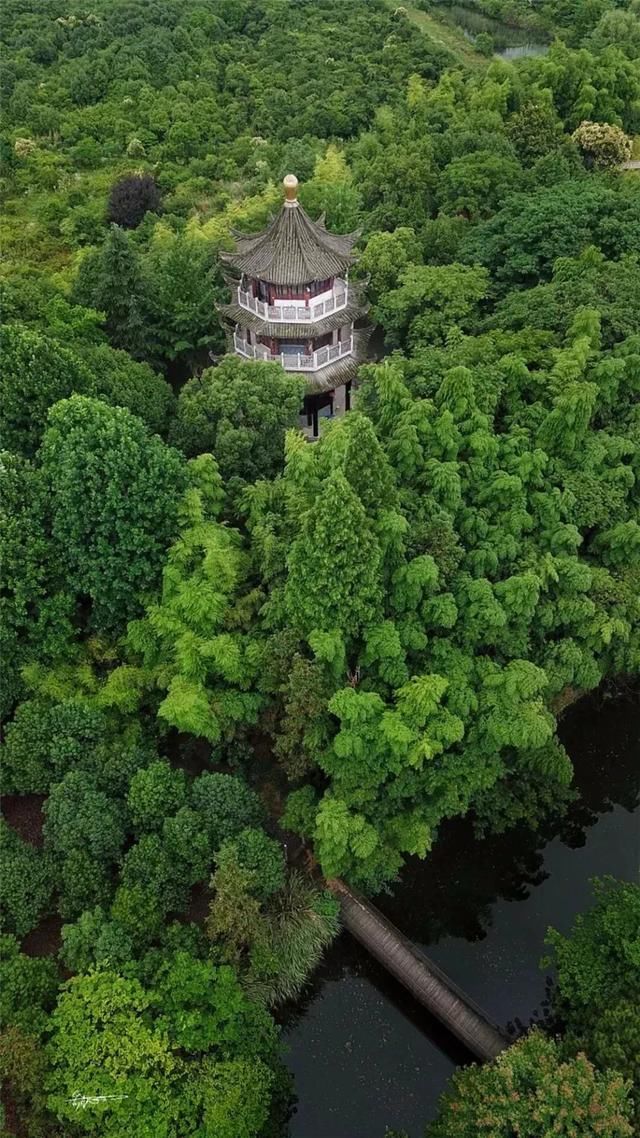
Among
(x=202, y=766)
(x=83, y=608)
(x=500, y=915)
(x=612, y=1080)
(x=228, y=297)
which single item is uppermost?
(x=228, y=297)

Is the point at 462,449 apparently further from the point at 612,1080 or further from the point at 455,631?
the point at 612,1080

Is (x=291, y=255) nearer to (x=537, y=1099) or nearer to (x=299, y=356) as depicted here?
(x=299, y=356)

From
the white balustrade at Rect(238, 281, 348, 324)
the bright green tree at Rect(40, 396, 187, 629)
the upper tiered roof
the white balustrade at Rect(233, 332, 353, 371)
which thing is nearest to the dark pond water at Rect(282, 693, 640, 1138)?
the bright green tree at Rect(40, 396, 187, 629)

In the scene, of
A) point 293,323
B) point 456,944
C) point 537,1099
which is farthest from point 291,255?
point 537,1099

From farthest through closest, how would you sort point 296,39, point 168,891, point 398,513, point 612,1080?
point 296,39
point 398,513
point 168,891
point 612,1080

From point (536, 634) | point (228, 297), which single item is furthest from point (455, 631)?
point (228, 297)

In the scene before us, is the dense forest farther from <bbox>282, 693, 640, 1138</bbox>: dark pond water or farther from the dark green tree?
<bbox>282, 693, 640, 1138</bbox>: dark pond water

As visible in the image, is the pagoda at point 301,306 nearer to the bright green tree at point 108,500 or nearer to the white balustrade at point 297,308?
the white balustrade at point 297,308
